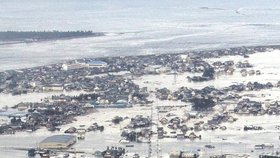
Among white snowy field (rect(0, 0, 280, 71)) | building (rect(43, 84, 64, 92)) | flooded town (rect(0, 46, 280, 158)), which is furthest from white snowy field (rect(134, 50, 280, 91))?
white snowy field (rect(0, 0, 280, 71))

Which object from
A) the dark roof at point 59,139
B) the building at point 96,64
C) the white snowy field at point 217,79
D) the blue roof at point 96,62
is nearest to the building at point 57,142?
the dark roof at point 59,139

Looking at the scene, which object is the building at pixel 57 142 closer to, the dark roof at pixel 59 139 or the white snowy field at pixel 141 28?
the dark roof at pixel 59 139

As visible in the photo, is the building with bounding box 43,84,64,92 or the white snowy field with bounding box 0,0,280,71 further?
the white snowy field with bounding box 0,0,280,71

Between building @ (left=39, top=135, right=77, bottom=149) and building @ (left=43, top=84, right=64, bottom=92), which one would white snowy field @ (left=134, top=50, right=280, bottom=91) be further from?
building @ (left=39, top=135, right=77, bottom=149)

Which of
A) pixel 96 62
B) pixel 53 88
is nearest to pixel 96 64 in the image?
pixel 96 62

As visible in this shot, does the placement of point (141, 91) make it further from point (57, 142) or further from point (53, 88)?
point (57, 142)

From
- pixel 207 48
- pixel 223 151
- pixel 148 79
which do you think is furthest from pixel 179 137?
pixel 207 48

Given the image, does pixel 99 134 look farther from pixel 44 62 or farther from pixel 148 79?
pixel 44 62
